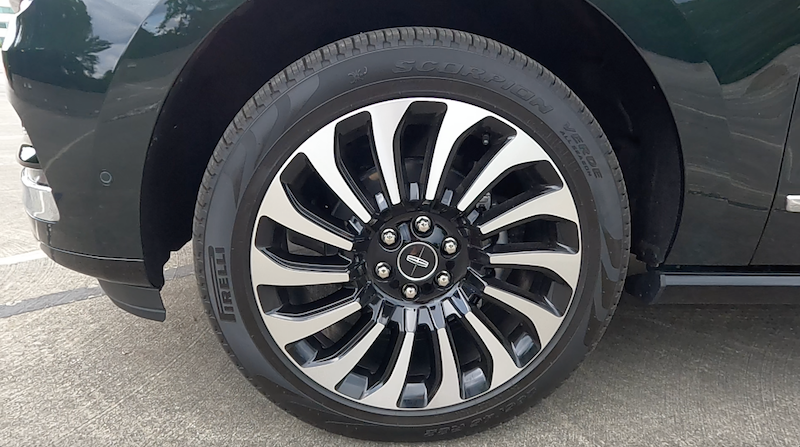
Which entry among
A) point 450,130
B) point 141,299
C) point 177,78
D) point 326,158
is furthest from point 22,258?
point 450,130

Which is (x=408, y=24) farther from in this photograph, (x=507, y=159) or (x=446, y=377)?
(x=446, y=377)

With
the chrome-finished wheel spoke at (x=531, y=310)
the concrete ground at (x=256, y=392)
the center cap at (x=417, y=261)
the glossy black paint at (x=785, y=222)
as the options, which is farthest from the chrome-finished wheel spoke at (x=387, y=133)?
the glossy black paint at (x=785, y=222)

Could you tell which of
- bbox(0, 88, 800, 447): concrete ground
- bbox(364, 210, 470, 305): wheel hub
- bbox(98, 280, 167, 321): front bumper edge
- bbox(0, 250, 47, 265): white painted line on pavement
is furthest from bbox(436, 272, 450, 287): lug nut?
bbox(0, 250, 47, 265): white painted line on pavement

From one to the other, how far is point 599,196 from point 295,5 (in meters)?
0.94

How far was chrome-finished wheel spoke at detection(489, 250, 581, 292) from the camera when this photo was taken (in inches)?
53.4

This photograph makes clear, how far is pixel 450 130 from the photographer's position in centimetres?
129

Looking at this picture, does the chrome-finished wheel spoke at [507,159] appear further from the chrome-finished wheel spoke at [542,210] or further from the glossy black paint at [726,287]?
the glossy black paint at [726,287]

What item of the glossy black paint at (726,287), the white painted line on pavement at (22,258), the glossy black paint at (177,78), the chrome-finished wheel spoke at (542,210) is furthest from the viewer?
the white painted line on pavement at (22,258)

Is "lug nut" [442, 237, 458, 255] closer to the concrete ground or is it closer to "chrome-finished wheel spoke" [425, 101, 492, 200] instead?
"chrome-finished wheel spoke" [425, 101, 492, 200]

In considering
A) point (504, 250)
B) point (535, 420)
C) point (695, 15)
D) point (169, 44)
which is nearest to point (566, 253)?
point (504, 250)

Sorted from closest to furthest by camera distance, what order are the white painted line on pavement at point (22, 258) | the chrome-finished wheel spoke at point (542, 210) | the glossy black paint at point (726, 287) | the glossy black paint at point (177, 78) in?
the glossy black paint at point (177, 78) < the chrome-finished wheel spoke at point (542, 210) < the glossy black paint at point (726, 287) < the white painted line on pavement at point (22, 258)

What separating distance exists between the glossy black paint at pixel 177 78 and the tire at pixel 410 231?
20 centimetres

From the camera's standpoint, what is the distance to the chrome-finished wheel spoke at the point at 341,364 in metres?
1.38

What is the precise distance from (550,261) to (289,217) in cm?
69
